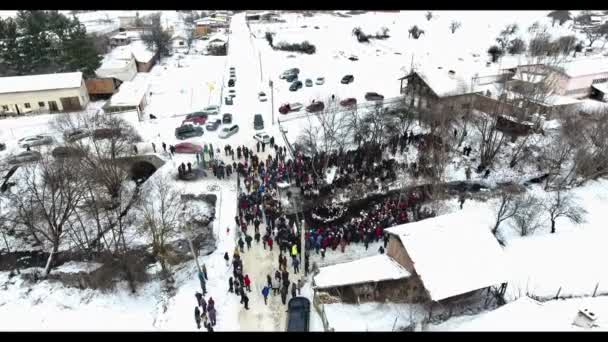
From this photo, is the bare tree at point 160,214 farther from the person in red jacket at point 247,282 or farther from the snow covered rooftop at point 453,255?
the snow covered rooftop at point 453,255

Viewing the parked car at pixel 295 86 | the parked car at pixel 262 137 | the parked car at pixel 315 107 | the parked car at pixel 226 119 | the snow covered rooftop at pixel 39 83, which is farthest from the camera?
the parked car at pixel 295 86

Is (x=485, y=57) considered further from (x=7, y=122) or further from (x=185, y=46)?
(x=7, y=122)

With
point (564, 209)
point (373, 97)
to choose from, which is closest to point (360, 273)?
point (564, 209)

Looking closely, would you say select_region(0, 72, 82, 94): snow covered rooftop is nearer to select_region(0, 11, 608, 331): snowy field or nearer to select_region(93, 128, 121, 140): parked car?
select_region(0, 11, 608, 331): snowy field

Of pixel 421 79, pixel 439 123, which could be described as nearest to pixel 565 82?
pixel 421 79

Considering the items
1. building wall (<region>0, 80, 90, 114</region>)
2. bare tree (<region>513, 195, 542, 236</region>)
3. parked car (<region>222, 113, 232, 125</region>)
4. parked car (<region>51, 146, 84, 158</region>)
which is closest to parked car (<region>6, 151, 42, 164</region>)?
parked car (<region>51, 146, 84, 158</region>)

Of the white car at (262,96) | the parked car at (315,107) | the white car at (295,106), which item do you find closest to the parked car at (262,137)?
the white car at (295,106)

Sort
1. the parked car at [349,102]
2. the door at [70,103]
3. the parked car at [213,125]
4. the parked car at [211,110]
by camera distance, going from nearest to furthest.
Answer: the parked car at [213,125] → the parked car at [211,110] → the parked car at [349,102] → the door at [70,103]
